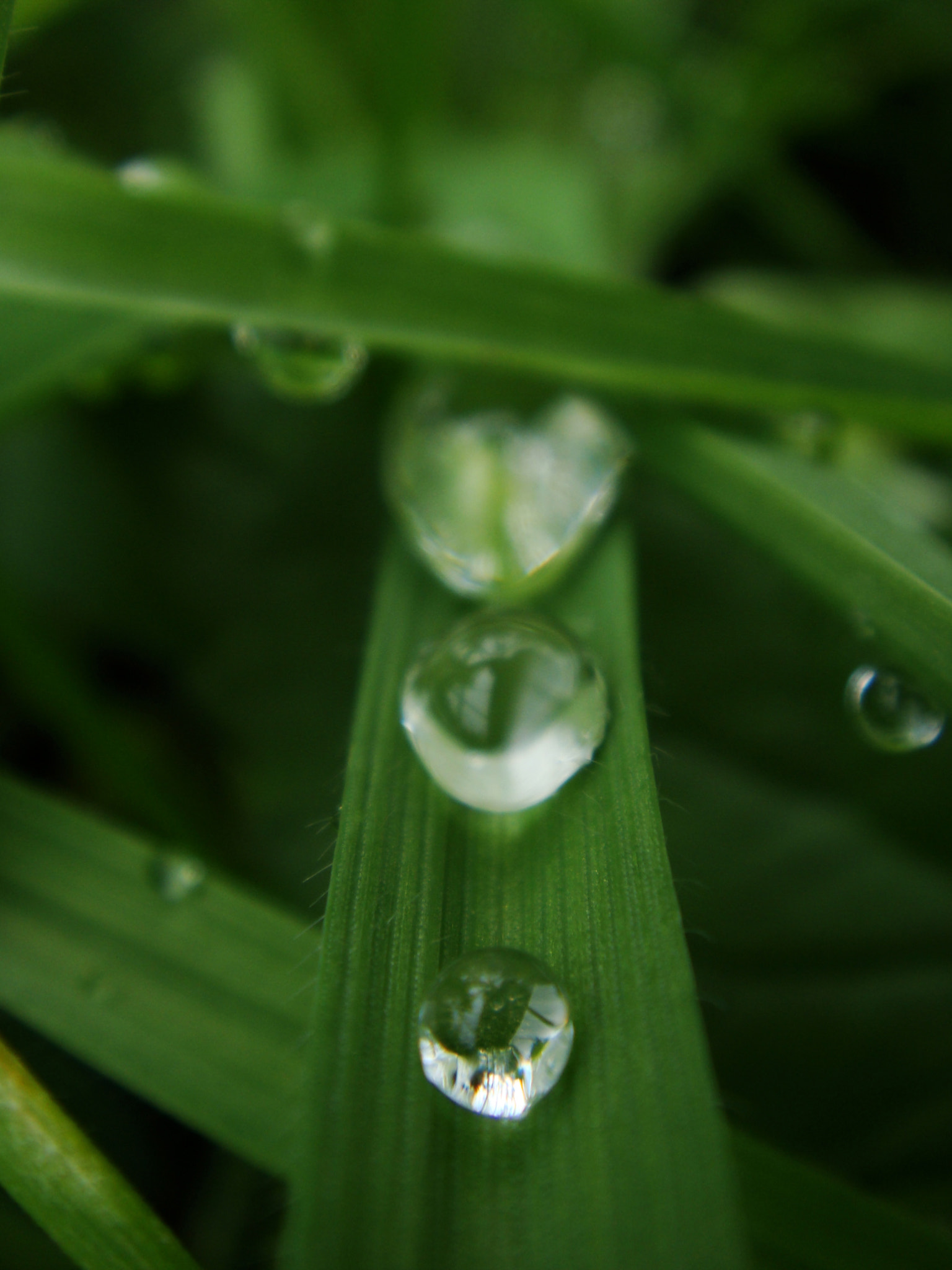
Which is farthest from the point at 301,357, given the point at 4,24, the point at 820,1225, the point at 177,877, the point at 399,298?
the point at 820,1225

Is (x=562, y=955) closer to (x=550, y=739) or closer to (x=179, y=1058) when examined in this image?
(x=550, y=739)

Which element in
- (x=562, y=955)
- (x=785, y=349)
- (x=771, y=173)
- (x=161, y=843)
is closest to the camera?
(x=562, y=955)

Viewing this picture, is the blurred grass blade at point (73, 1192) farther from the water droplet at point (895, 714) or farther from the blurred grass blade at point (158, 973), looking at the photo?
the water droplet at point (895, 714)

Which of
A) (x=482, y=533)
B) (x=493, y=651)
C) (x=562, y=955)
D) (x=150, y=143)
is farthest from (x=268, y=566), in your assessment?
(x=150, y=143)

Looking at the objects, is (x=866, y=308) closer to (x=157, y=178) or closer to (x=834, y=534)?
(x=834, y=534)

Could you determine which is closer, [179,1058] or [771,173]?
[179,1058]

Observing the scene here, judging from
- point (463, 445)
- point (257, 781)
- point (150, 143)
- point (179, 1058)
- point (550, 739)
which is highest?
point (150, 143)

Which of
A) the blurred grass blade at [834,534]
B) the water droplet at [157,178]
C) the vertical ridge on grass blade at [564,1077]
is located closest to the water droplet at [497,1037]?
the vertical ridge on grass blade at [564,1077]

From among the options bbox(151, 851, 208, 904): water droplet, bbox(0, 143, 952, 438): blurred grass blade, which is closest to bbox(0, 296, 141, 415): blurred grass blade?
bbox(0, 143, 952, 438): blurred grass blade
